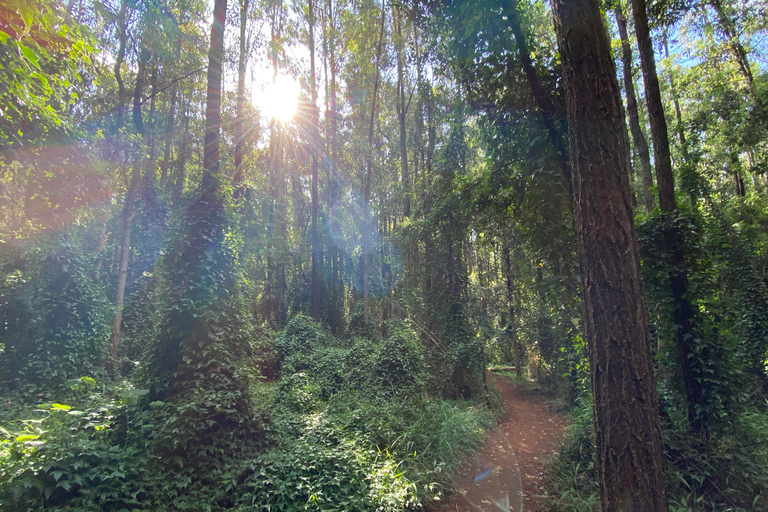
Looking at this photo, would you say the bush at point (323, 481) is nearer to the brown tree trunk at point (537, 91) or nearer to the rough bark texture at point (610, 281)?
the rough bark texture at point (610, 281)

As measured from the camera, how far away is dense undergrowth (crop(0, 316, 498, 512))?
3113 millimetres

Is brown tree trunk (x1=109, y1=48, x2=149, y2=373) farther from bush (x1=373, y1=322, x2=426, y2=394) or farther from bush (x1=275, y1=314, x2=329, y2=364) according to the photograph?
bush (x1=373, y1=322, x2=426, y2=394)

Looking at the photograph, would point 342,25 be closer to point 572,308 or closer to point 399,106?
point 399,106

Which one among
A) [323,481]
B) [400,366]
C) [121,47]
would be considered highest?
[121,47]

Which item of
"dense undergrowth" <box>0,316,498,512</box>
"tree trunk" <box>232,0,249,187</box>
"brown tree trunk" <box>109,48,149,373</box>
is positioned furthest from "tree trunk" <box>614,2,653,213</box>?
"brown tree trunk" <box>109,48,149,373</box>

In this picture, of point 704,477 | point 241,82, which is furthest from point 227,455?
point 241,82

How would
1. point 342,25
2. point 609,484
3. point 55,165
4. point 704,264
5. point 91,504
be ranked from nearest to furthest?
point 609,484, point 91,504, point 704,264, point 55,165, point 342,25

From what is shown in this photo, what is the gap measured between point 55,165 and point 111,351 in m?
5.56

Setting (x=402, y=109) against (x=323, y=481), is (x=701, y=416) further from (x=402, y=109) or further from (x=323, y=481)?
(x=402, y=109)

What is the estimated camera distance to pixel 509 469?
5598mm

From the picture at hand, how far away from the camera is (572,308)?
16.8ft

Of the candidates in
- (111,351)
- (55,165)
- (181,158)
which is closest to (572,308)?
(55,165)

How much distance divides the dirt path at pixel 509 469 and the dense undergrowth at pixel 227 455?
0.30 m

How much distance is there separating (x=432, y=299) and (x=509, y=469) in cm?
641
